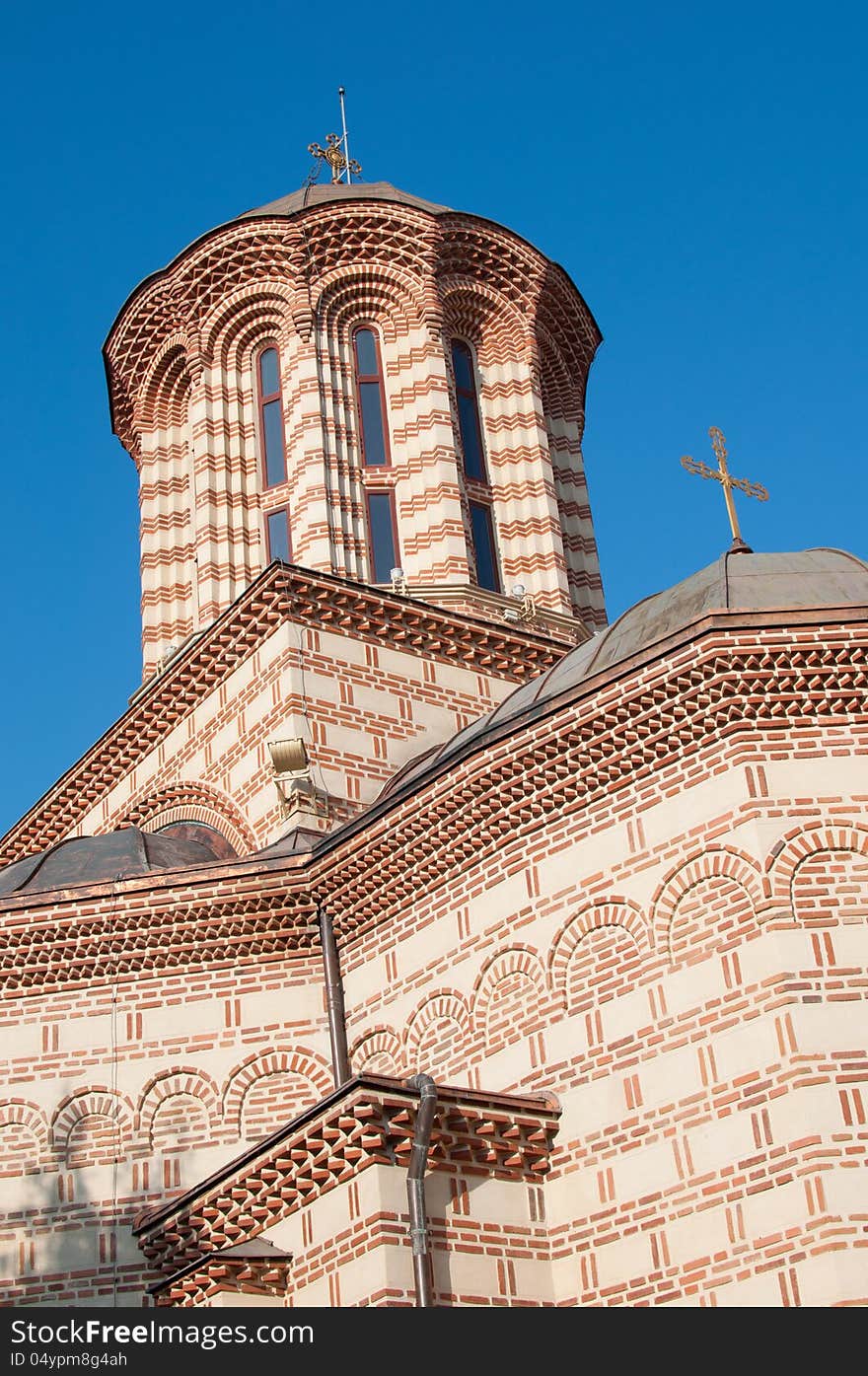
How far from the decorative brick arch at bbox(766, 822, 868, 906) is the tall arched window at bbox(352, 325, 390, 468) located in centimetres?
811

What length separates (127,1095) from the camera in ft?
38.5

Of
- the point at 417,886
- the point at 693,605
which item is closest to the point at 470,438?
the point at 693,605

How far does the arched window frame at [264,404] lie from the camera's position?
55.7 ft

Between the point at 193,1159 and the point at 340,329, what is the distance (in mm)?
8924

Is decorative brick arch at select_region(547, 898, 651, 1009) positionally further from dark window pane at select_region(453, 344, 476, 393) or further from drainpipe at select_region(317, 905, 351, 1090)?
dark window pane at select_region(453, 344, 476, 393)

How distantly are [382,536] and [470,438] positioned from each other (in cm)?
166

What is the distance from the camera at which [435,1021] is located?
433 inches

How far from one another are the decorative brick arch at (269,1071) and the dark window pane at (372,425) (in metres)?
6.80

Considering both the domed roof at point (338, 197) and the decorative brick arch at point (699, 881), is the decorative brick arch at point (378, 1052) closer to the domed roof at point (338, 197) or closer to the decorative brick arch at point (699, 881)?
the decorative brick arch at point (699, 881)

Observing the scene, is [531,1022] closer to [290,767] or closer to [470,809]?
[470,809]

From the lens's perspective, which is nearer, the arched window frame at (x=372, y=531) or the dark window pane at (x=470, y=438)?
the arched window frame at (x=372, y=531)

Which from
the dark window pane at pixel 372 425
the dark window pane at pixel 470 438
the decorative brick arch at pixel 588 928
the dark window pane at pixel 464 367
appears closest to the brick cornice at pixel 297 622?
the dark window pane at pixel 372 425

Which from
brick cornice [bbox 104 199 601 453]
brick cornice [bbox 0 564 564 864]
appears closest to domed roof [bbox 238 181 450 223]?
brick cornice [bbox 104 199 601 453]
